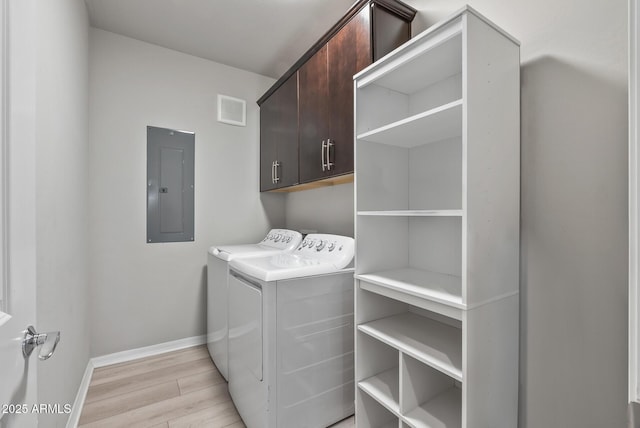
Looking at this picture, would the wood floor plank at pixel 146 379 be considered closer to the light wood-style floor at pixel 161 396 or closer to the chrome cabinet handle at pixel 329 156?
the light wood-style floor at pixel 161 396

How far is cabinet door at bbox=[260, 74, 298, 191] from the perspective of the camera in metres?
2.29

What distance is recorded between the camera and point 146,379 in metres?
2.13

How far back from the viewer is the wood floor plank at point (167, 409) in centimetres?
168

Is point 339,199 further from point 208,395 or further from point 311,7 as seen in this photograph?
point 208,395

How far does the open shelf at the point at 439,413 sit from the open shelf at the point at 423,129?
1179 mm

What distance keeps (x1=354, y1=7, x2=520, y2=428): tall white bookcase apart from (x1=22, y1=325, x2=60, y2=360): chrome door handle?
107 cm

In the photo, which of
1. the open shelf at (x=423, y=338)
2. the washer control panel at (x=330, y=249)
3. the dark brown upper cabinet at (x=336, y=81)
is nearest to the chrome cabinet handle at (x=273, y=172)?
the dark brown upper cabinet at (x=336, y=81)

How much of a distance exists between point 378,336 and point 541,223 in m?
0.81

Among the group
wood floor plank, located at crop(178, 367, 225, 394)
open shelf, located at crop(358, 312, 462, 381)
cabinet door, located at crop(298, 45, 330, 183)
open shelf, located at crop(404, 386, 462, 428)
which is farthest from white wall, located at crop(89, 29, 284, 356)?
open shelf, located at crop(404, 386, 462, 428)

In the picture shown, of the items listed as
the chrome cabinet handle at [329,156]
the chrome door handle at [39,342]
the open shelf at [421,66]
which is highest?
the open shelf at [421,66]

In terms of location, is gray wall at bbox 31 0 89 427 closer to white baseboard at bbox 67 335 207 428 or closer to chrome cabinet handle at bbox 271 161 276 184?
white baseboard at bbox 67 335 207 428

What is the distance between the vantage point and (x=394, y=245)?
1530mm

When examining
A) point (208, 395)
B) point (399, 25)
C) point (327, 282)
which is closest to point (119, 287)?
point (208, 395)

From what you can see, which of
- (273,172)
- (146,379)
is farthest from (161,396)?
(273,172)
